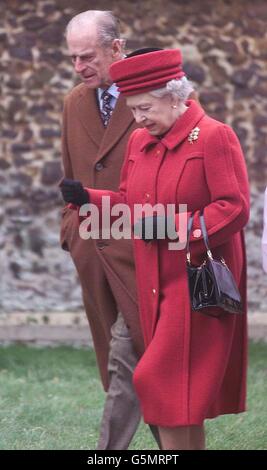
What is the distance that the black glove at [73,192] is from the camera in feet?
17.1

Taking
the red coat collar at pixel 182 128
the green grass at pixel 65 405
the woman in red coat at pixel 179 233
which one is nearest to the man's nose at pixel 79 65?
the woman in red coat at pixel 179 233

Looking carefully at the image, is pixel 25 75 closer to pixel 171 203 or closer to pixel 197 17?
pixel 197 17

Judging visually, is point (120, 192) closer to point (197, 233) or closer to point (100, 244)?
point (100, 244)

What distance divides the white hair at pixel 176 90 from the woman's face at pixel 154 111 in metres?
0.02

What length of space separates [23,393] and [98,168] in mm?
2508

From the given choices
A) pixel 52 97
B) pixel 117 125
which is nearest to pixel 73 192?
pixel 117 125

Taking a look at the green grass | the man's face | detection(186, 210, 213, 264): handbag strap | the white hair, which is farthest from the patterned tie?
the green grass

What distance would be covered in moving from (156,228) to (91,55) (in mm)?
1076

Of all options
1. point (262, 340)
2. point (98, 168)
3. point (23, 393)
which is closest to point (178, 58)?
point (98, 168)

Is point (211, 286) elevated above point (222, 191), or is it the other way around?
point (222, 191)

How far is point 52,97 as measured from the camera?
1046cm

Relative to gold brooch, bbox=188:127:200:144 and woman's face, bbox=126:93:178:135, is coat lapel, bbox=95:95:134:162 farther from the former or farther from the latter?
gold brooch, bbox=188:127:200:144

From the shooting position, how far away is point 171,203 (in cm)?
507

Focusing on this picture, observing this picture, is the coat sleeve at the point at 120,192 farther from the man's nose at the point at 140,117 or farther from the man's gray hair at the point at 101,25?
the man's gray hair at the point at 101,25
